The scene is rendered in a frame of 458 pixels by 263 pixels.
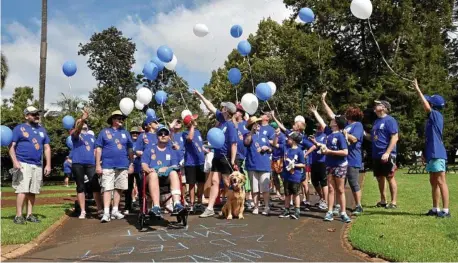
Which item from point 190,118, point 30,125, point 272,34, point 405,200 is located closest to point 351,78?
point 272,34

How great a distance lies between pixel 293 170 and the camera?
8.27m

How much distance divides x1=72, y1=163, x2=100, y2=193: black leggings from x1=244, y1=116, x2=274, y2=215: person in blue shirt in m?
3.00

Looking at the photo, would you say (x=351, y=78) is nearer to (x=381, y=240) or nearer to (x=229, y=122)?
(x=229, y=122)

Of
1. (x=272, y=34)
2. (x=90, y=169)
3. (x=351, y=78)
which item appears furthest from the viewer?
(x=272, y=34)

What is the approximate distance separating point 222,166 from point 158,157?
4.46ft

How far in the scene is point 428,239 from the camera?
6.00 m

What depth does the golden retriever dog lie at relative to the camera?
316 inches

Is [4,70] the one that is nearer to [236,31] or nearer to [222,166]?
[236,31]

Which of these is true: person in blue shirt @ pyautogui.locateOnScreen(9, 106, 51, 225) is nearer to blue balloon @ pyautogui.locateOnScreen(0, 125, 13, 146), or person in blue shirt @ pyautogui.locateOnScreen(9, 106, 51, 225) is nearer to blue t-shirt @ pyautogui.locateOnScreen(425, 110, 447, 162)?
blue balloon @ pyautogui.locateOnScreen(0, 125, 13, 146)

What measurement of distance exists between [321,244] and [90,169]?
4.89 m

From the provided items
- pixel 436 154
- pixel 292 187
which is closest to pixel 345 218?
pixel 292 187

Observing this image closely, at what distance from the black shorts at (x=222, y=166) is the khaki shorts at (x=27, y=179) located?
10.4 ft

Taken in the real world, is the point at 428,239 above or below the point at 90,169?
below

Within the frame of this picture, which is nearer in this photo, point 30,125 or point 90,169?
point 30,125
